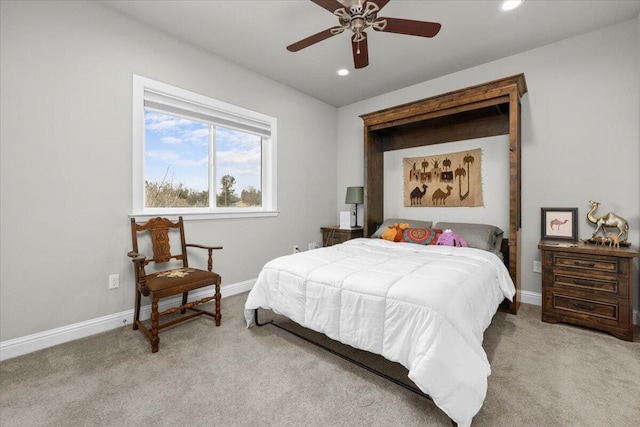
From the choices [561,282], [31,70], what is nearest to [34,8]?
[31,70]

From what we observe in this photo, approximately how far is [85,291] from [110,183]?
922 millimetres

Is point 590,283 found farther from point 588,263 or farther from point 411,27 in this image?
point 411,27

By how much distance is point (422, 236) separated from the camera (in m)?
3.25

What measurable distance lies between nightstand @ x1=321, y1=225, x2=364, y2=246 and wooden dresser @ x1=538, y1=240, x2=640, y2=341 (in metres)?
2.17

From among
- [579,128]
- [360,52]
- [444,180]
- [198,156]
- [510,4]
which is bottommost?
[444,180]

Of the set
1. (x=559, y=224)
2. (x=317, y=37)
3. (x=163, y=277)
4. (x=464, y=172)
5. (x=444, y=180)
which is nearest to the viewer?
(x=317, y=37)

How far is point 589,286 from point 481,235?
0.93 metres

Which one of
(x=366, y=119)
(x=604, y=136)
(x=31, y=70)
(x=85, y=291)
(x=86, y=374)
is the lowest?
(x=86, y=374)

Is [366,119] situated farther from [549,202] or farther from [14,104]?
[14,104]

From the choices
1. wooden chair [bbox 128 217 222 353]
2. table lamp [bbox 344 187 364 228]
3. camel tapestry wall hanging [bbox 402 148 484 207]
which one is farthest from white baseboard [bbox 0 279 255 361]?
camel tapestry wall hanging [bbox 402 148 484 207]

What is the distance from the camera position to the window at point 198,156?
2693mm

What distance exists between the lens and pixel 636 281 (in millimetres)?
2600

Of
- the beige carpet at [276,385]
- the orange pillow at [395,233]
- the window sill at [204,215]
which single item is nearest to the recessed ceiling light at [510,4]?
the orange pillow at [395,233]

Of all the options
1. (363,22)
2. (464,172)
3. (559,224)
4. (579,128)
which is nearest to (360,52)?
(363,22)
